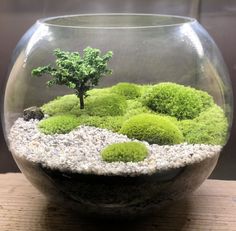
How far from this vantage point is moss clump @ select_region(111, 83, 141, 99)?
93 cm

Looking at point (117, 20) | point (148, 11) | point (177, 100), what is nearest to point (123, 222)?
point (177, 100)

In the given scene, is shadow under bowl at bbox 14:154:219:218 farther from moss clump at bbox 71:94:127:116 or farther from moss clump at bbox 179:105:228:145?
moss clump at bbox 71:94:127:116

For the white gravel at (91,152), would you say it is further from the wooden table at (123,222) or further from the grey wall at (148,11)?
the grey wall at (148,11)

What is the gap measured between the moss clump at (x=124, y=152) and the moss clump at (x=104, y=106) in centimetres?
11

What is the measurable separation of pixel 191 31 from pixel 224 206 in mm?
352

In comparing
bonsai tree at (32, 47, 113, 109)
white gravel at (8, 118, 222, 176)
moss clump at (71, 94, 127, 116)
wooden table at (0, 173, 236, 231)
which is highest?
bonsai tree at (32, 47, 113, 109)

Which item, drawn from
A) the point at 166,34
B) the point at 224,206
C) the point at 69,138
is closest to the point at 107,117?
the point at 69,138

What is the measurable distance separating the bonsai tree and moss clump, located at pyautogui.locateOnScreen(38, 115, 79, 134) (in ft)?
0.19

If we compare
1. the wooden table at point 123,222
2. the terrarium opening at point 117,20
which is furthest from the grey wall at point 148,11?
the wooden table at point 123,222

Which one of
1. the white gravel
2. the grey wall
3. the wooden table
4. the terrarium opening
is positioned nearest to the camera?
the white gravel

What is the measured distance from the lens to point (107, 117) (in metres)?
0.84

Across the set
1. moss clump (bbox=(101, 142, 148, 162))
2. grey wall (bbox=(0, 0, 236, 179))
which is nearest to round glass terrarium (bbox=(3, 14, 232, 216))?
moss clump (bbox=(101, 142, 148, 162))

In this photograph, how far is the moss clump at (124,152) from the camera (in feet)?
2.41

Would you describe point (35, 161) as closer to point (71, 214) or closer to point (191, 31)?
point (71, 214)
